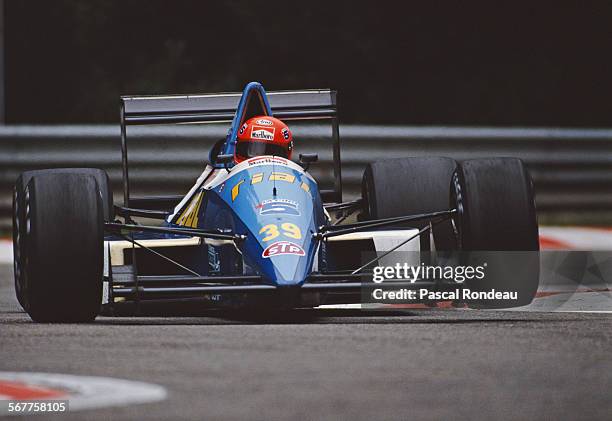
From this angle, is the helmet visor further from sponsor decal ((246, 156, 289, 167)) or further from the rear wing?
the rear wing

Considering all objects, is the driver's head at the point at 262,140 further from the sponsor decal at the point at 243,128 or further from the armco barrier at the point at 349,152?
the armco barrier at the point at 349,152

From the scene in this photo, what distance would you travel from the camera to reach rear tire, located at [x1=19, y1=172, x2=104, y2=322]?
8.65 metres

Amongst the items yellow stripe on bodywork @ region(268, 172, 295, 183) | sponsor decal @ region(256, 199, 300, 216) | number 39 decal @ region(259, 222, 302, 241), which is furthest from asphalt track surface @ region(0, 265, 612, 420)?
yellow stripe on bodywork @ region(268, 172, 295, 183)

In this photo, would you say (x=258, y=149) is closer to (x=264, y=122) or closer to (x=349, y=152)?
(x=264, y=122)

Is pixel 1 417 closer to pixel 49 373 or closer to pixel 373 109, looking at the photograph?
pixel 49 373

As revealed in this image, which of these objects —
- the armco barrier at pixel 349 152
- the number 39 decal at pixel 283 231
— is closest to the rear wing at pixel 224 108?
the number 39 decal at pixel 283 231

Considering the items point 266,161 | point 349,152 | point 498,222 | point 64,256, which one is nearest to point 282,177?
point 266,161

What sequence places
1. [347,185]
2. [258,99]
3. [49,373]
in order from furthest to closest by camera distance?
[347,185] < [258,99] < [49,373]

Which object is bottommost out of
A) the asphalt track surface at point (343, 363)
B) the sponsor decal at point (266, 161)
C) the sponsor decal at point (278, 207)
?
the asphalt track surface at point (343, 363)

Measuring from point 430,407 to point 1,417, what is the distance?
130 centimetres

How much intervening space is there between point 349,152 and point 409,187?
5.54 meters

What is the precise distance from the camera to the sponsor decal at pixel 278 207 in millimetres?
9078

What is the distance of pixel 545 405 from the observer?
6008mm

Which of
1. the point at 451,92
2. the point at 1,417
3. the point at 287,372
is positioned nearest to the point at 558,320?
the point at 287,372
